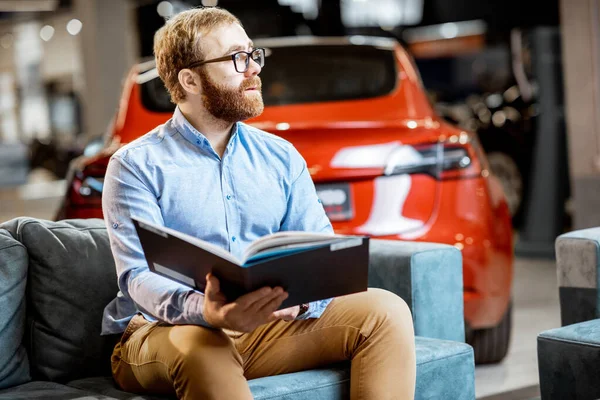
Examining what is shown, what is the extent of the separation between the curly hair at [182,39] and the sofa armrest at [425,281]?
87cm

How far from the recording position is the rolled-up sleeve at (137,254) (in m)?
2.39

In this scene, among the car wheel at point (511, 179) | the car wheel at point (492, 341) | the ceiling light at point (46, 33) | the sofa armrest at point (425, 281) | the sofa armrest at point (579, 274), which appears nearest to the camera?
the sofa armrest at point (425, 281)

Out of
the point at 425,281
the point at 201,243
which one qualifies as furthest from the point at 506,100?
the point at 201,243

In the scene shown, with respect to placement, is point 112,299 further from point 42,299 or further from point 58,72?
point 58,72

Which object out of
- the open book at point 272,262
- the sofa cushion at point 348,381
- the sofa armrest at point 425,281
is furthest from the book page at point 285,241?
the sofa armrest at point 425,281

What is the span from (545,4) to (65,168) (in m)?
12.4

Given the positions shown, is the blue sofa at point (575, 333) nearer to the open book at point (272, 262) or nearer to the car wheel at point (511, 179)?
the open book at point (272, 262)

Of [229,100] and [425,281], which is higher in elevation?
[229,100]

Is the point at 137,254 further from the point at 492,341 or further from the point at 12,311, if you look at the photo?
the point at 492,341

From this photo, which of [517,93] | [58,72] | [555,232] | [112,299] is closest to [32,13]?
[58,72]

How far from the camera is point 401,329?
2.55 m

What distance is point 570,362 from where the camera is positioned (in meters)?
3.01

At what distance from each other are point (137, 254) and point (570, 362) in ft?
4.41

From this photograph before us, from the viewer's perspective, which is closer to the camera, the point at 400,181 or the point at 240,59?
the point at 240,59
